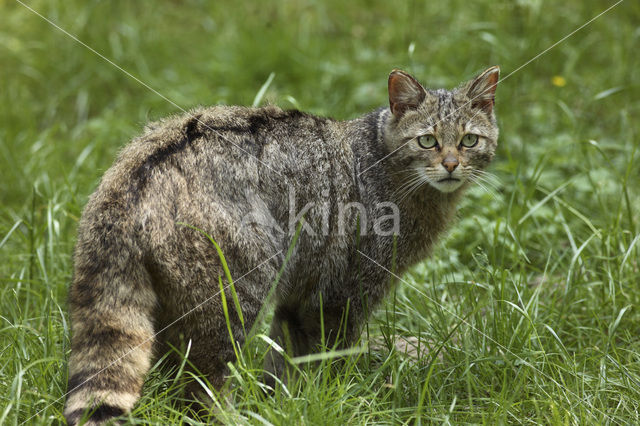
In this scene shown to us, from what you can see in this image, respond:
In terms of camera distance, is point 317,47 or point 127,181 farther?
point 317,47

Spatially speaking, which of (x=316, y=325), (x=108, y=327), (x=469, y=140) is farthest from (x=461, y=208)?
(x=108, y=327)

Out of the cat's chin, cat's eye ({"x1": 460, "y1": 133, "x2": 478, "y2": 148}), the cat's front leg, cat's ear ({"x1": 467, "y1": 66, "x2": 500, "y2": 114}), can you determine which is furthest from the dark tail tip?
cat's ear ({"x1": 467, "y1": 66, "x2": 500, "y2": 114})

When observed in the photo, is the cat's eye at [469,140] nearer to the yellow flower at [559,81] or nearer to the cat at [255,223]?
the cat at [255,223]

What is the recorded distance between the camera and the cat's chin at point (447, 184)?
3637mm

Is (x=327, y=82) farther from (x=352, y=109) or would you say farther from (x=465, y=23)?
(x=465, y=23)

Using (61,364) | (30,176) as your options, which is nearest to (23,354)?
(61,364)

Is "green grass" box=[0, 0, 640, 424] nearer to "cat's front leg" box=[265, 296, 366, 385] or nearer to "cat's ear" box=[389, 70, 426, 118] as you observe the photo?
"cat's front leg" box=[265, 296, 366, 385]

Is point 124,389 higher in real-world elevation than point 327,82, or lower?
lower

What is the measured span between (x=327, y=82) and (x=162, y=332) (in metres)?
4.21

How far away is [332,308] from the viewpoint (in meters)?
3.64

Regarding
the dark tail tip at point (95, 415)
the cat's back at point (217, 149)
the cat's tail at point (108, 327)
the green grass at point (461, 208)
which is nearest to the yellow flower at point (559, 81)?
the green grass at point (461, 208)

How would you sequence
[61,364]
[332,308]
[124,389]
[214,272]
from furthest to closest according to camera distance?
[332,308], [61,364], [214,272], [124,389]

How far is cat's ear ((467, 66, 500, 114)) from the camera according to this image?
3.83m

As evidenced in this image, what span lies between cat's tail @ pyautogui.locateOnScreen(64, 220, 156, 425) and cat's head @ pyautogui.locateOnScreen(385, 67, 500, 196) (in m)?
1.65
